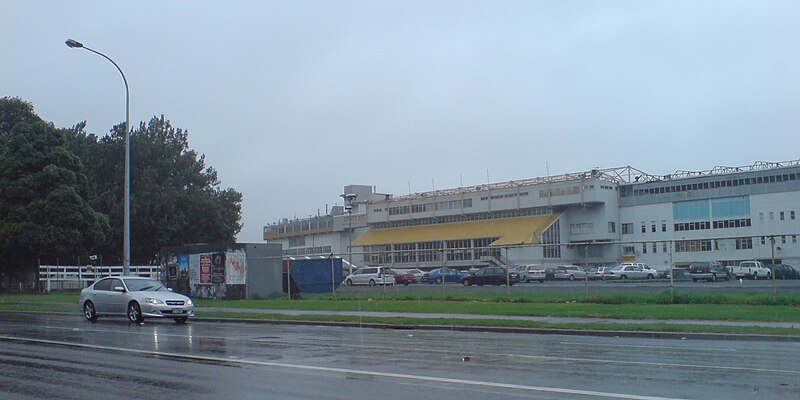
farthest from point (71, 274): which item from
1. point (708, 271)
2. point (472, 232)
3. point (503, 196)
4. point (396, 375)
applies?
point (503, 196)

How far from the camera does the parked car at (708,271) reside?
37253 millimetres

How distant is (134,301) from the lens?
2491 centimetres

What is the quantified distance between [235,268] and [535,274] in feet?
56.6

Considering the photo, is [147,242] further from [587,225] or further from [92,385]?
[92,385]

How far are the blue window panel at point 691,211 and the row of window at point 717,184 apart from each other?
1581 mm

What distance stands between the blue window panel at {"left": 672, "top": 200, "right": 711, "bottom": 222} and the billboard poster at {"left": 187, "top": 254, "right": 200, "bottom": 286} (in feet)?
188

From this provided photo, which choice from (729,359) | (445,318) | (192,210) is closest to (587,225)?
(192,210)

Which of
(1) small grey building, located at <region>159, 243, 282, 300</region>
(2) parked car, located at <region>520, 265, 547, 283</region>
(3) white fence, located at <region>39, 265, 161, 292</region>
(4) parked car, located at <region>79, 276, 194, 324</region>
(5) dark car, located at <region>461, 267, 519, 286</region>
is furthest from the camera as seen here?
(5) dark car, located at <region>461, 267, 519, 286</region>

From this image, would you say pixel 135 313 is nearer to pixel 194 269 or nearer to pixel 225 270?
pixel 225 270

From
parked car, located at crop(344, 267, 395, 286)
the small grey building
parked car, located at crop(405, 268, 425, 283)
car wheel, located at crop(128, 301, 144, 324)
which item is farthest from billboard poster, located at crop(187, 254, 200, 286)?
parked car, located at crop(405, 268, 425, 283)

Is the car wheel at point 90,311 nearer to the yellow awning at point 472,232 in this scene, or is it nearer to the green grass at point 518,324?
the green grass at point 518,324

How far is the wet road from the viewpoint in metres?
10.7

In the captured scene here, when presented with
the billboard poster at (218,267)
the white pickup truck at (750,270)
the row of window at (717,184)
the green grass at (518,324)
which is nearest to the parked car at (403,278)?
the white pickup truck at (750,270)

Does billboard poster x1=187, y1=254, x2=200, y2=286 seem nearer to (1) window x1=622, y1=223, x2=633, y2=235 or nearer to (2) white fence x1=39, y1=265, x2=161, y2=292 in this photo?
(2) white fence x1=39, y1=265, x2=161, y2=292
